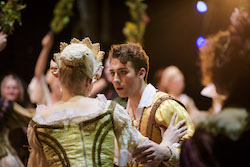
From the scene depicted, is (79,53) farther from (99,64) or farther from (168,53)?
(168,53)

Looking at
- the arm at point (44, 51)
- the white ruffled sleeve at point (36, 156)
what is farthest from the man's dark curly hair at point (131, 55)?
the arm at point (44, 51)

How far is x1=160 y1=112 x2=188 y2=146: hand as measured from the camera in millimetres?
2332

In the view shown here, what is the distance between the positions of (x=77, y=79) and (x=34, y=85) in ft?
11.9

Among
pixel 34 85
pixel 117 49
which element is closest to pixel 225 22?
pixel 117 49

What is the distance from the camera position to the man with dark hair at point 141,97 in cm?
264

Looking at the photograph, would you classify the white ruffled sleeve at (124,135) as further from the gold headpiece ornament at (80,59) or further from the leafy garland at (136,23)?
the leafy garland at (136,23)

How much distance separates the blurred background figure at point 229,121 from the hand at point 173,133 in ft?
2.12

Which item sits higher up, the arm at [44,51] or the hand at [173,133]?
the arm at [44,51]

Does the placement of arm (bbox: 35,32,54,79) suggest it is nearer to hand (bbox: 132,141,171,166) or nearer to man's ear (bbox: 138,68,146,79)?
man's ear (bbox: 138,68,146,79)

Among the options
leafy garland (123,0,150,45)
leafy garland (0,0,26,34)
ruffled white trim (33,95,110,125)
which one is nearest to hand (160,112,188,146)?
ruffled white trim (33,95,110,125)

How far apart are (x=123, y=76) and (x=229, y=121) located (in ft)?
4.53

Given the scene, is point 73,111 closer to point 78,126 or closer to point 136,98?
point 78,126

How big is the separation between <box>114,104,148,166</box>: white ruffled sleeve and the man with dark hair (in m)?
0.38

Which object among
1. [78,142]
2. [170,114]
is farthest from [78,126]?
[170,114]
